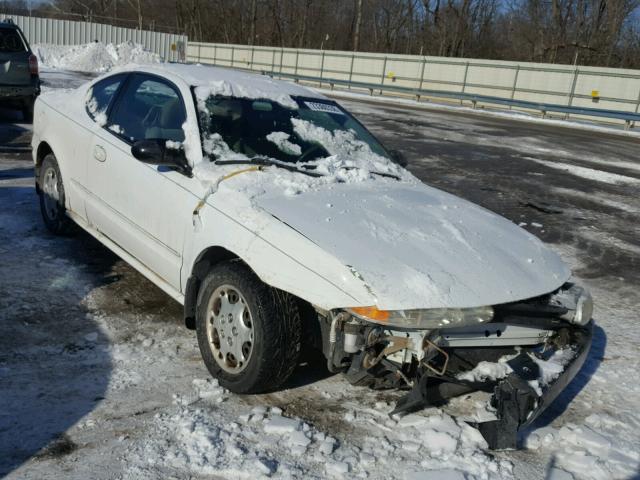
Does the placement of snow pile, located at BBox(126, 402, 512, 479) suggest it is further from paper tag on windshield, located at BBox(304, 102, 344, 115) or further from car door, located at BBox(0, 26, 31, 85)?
car door, located at BBox(0, 26, 31, 85)

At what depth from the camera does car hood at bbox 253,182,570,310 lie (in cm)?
293

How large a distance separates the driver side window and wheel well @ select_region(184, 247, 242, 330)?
92 centimetres

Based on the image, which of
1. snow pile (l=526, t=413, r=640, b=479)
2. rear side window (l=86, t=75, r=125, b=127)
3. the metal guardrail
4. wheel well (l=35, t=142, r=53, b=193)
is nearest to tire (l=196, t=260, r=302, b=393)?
snow pile (l=526, t=413, r=640, b=479)

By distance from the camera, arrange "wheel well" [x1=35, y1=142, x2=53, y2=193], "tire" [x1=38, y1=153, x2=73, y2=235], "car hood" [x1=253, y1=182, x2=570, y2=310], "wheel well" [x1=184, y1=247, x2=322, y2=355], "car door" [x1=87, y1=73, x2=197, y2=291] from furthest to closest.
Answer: "wheel well" [x1=35, y1=142, x2=53, y2=193]
"tire" [x1=38, y1=153, x2=73, y2=235]
"car door" [x1=87, y1=73, x2=197, y2=291]
"wheel well" [x1=184, y1=247, x2=322, y2=355]
"car hood" [x1=253, y1=182, x2=570, y2=310]

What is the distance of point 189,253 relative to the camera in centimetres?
367

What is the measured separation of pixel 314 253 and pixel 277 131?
1580 mm

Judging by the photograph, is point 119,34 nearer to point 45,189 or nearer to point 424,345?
point 45,189

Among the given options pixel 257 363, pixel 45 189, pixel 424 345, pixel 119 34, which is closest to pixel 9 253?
pixel 45 189

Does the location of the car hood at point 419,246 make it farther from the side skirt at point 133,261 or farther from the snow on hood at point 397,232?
the side skirt at point 133,261

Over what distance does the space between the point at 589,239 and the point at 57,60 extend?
35.7m

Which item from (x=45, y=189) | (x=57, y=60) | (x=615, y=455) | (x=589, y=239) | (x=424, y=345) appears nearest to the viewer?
(x=424, y=345)

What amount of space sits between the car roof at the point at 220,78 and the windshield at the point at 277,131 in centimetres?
14

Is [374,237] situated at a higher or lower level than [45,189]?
higher

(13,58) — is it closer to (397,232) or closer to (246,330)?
(246,330)
